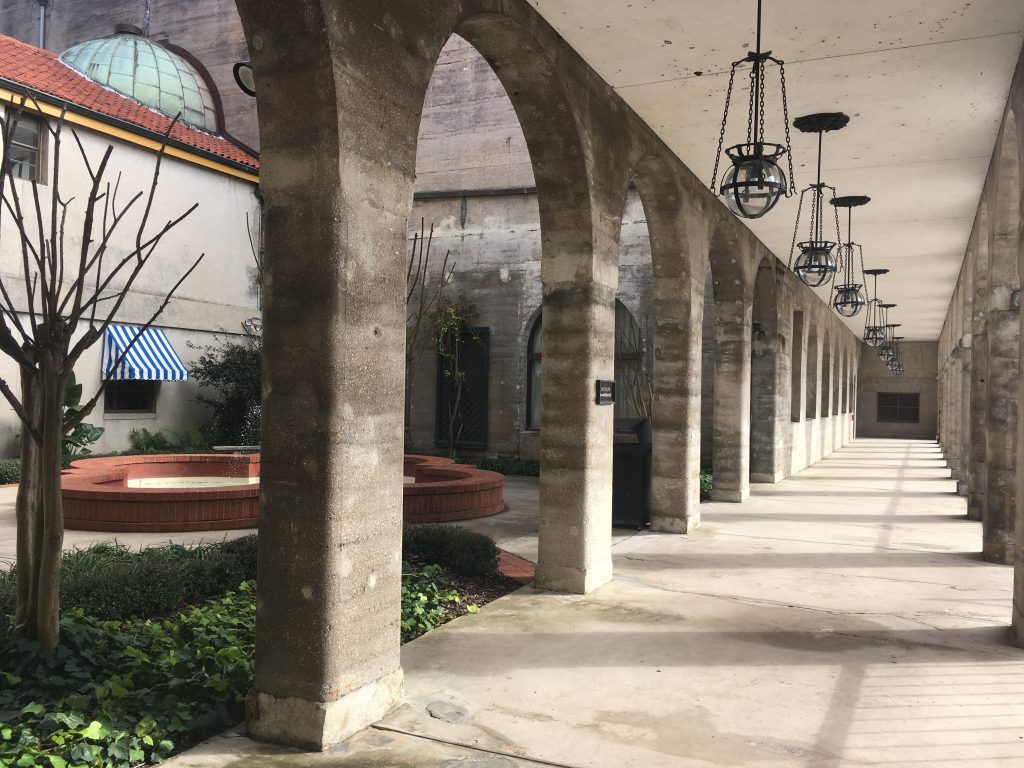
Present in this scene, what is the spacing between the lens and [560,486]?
5.90 meters

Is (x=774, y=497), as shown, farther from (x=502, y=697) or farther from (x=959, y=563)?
(x=502, y=697)

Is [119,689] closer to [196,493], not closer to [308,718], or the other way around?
[308,718]

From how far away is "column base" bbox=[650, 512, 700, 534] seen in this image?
27.7 ft

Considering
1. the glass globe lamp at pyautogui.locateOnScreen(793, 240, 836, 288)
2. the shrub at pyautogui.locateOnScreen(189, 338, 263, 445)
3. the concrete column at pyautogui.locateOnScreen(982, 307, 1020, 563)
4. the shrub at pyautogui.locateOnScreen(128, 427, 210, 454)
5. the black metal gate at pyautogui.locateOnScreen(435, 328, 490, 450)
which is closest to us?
the concrete column at pyautogui.locateOnScreen(982, 307, 1020, 563)

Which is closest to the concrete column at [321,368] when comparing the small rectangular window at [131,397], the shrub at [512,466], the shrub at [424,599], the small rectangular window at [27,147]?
the shrub at [424,599]

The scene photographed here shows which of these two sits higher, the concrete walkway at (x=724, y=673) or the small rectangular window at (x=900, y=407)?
the small rectangular window at (x=900, y=407)

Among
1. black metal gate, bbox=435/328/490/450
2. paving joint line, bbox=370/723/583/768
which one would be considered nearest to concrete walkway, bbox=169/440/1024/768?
paving joint line, bbox=370/723/583/768

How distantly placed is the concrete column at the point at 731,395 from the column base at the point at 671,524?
2.56 metres

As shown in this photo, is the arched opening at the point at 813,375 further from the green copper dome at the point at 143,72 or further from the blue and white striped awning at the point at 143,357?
the green copper dome at the point at 143,72

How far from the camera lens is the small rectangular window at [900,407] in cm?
3378

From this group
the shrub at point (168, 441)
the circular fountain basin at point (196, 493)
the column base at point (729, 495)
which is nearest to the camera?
the circular fountain basin at point (196, 493)

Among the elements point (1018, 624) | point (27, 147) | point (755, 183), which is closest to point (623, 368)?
point (27, 147)

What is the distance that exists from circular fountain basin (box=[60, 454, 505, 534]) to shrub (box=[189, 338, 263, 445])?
4156 mm

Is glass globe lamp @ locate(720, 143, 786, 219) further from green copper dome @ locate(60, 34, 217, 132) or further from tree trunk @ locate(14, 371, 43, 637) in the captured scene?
green copper dome @ locate(60, 34, 217, 132)
